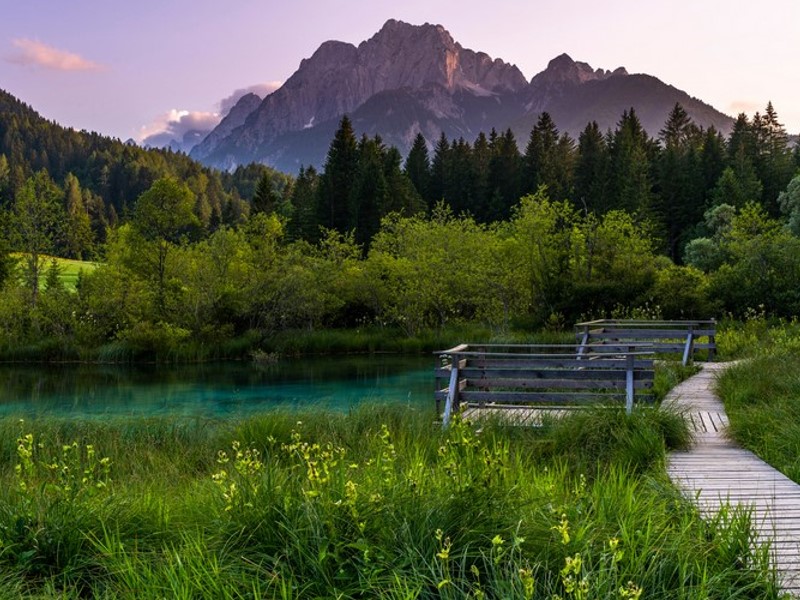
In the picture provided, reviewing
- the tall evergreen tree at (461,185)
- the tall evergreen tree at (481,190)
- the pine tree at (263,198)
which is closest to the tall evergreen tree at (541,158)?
the tall evergreen tree at (481,190)

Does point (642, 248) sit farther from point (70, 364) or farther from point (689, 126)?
point (689, 126)

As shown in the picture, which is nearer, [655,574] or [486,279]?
[655,574]

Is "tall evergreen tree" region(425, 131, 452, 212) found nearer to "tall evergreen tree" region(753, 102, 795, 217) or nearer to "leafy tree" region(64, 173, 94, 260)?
"tall evergreen tree" region(753, 102, 795, 217)

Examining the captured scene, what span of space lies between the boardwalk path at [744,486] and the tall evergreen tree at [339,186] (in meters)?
48.2

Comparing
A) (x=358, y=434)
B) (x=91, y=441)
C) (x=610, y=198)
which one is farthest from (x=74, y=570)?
(x=610, y=198)

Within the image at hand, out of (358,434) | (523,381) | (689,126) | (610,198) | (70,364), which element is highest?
(689,126)

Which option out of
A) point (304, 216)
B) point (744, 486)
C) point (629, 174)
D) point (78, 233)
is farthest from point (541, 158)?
point (744, 486)

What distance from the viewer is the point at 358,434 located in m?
9.12

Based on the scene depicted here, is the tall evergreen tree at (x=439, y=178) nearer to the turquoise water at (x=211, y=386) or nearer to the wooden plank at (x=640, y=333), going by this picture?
the turquoise water at (x=211, y=386)

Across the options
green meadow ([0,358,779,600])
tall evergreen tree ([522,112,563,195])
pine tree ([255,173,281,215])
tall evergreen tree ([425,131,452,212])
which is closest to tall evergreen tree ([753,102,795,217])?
tall evergreen tree ([522,112,563,195])

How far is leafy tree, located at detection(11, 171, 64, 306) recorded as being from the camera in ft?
114

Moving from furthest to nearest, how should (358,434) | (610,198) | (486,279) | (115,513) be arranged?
(610,198)
(486,279)
(358,434)
(115,513)

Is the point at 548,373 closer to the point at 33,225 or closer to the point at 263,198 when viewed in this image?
the point at 33,225

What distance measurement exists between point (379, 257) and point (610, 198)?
30345 mm
